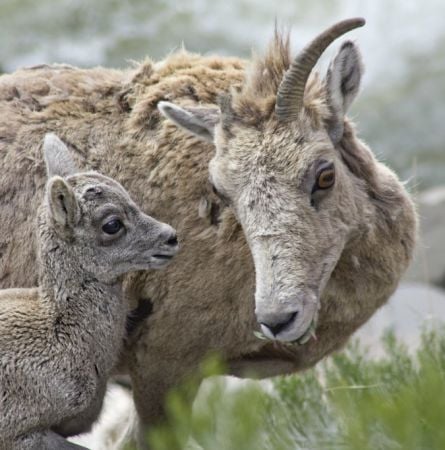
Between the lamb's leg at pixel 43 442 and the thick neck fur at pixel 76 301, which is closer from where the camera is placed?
the lamb's leg at pixel 43 442

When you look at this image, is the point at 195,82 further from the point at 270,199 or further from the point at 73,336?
the point at 73,336

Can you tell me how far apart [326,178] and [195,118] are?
111cm

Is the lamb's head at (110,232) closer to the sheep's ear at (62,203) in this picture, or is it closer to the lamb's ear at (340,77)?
the sheep's ear at (62,203)

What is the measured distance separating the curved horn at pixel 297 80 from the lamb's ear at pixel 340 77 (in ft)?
0.96

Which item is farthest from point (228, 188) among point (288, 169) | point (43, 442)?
point (43, 442)

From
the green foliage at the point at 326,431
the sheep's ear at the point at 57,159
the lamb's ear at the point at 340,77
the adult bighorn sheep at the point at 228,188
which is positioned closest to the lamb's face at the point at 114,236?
the sheep's ear at the point at 57,159

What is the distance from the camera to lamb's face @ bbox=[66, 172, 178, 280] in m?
7.98

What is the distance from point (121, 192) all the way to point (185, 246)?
772 mm

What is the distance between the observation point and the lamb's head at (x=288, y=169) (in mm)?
7391

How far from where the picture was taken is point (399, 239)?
871cm

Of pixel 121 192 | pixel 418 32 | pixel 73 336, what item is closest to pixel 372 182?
pixel 121 192

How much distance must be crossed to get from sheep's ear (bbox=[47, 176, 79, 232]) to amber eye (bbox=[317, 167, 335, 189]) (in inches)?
64.2

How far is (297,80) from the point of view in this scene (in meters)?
7.83

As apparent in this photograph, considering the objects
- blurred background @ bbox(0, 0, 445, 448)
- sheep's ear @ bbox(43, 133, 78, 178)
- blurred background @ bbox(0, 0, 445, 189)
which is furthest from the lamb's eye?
blurred background @ bbox(0, 0, 445, 189)
